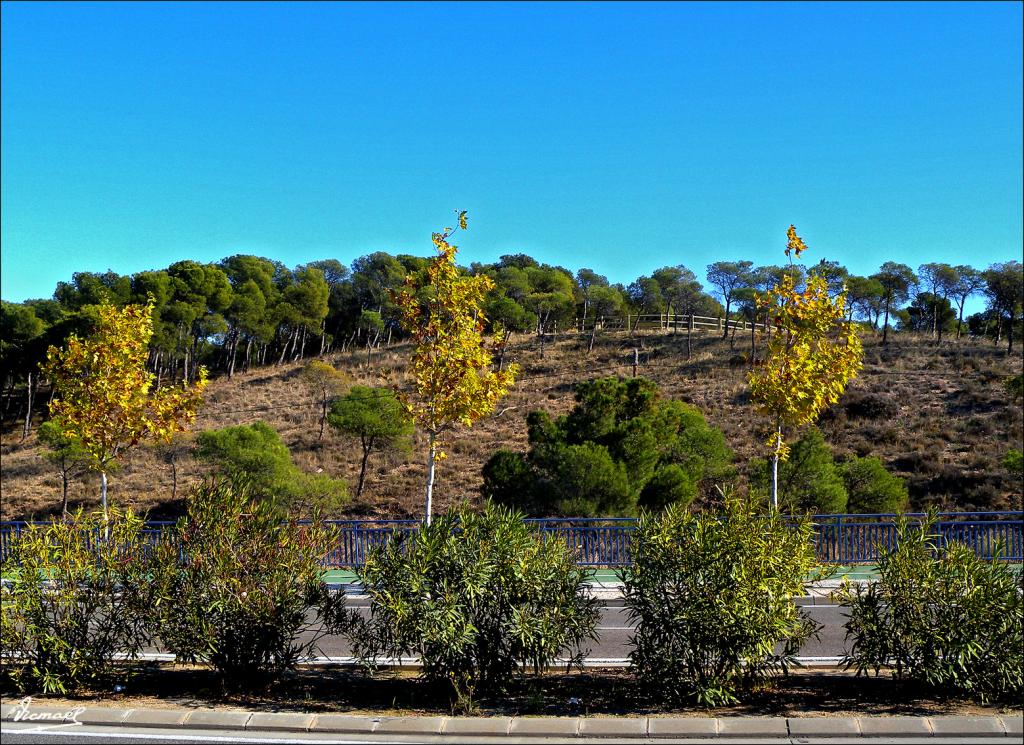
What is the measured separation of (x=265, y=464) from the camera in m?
27.6

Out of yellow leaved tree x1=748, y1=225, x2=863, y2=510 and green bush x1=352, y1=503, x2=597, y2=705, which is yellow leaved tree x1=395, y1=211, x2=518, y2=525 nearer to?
yellow leaved tree x1=748, y1=225, x2=863, y2=510

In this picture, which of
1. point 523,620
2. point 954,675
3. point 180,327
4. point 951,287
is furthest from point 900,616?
point 951,287

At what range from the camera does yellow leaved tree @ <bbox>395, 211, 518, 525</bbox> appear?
17.8 metres

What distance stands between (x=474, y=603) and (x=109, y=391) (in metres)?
12.9

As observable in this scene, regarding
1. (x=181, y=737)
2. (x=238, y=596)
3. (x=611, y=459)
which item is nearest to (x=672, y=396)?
(x=611, y=459)

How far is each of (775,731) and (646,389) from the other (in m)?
20.5

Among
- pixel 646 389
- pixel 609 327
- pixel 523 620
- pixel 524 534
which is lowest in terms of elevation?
pixel 523 620

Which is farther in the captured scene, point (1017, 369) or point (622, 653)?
point (1017, 369)

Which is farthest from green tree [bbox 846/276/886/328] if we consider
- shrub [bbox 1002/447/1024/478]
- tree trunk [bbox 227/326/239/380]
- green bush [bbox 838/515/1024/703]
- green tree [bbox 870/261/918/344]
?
green bush [bbox 838/515/1024/703]

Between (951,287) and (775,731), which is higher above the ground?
(951,287)

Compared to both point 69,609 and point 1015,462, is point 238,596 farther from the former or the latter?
point 1015,462

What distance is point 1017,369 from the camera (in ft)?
142

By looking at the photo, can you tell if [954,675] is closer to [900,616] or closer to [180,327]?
[900,616]

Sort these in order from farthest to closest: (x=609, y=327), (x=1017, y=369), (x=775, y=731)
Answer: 1. (x=609, y=327)
2. (x=1017, y=369)
3. (x=775, y=731)
